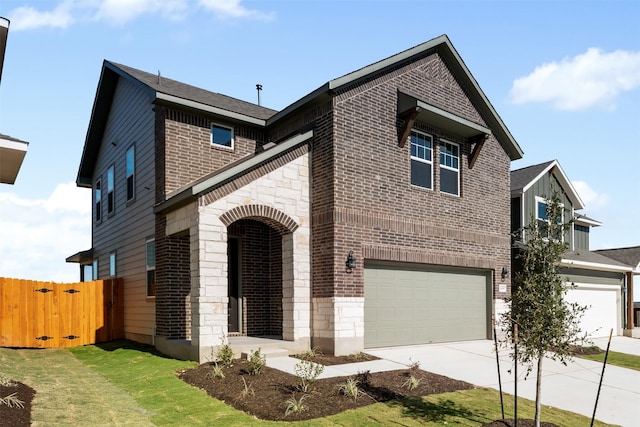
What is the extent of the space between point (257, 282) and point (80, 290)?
668cm

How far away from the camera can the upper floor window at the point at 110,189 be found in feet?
61.3

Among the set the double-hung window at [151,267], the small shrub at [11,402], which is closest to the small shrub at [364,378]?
the small shrub at [11,402]

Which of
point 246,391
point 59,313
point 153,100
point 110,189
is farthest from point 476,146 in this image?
point 59,313

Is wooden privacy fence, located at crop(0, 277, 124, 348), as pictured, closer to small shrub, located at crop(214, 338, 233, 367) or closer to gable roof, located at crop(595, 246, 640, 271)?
small shrub, located at crop(214, 338, 233, 367)

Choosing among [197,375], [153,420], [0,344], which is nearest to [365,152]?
[197,375]

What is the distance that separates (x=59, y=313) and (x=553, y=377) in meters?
14.7

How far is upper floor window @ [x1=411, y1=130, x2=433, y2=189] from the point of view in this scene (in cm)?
1471

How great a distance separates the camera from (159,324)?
13367mm

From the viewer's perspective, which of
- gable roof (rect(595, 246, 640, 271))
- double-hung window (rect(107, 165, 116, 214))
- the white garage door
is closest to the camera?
double-hung window (rect(107, 165, 116, 214))

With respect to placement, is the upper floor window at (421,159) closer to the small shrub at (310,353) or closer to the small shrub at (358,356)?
the small shrub at (358,356)

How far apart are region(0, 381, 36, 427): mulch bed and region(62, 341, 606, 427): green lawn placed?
163 centimetres

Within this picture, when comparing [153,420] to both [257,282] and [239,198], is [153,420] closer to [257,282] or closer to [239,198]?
[239,198]

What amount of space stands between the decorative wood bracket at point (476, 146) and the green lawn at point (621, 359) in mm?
6774

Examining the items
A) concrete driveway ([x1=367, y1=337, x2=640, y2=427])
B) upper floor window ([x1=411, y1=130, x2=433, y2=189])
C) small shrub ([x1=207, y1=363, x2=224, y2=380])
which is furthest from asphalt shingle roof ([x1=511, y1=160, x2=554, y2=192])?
small shrub ([x1=207, y1=363, x2=224, y2=380])
